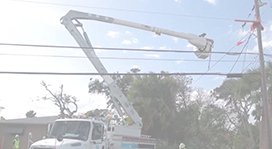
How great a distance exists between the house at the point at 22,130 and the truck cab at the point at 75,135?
735 inches

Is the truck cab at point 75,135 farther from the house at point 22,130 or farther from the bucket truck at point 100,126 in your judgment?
the house at point 22,130

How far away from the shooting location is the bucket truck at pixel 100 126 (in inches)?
433

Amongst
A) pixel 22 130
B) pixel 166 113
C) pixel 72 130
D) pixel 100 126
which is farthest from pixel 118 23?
pixel 22 130

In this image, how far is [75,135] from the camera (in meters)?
11.2

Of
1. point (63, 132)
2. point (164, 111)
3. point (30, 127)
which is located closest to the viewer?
point (63, 132)

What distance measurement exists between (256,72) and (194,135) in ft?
26.2

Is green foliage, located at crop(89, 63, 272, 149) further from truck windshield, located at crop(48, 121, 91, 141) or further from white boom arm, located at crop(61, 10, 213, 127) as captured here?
truck windshield, located at crop(48, 121, 91, 141)

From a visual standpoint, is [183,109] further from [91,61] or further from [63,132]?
[63,132]

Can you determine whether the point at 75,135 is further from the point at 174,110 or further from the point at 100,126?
the point at 174,110

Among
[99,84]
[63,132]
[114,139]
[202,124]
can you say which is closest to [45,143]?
[63,132]

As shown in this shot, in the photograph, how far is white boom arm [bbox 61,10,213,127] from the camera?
1459 centimetres

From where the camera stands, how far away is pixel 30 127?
30.4 m

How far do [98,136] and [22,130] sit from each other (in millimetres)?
20878

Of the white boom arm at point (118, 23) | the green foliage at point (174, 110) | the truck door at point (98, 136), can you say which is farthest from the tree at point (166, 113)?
the truck door at point (98, 136)
